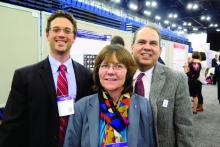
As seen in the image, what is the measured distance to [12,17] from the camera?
2215 mm

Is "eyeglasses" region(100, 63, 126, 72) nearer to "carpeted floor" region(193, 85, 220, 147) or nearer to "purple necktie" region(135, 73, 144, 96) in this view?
"purple necktie" region(135, 73, 144, 96)

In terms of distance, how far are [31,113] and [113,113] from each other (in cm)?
68

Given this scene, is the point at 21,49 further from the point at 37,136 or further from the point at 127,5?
the point at 127,5

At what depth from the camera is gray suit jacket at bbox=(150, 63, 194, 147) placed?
1.55 metres

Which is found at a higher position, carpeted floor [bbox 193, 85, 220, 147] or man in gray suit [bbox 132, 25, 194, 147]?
man in gray suit [bbox 132, 25, 194, 147]

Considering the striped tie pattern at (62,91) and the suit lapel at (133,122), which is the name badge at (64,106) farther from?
the suit lapel at (133,122)

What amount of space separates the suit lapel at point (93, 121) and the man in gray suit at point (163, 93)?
0.39m

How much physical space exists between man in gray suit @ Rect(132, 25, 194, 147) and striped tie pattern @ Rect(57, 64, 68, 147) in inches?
22.4

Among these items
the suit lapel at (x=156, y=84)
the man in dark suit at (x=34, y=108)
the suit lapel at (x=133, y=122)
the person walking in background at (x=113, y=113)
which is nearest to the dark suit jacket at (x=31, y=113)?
the man in dark suit at (x=34, y=108)

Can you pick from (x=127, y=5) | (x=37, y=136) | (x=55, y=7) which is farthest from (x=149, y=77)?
(x=127, y=5)

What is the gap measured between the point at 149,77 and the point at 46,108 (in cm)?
82

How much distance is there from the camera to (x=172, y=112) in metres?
1.57

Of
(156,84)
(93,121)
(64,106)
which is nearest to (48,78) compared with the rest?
(64,106)

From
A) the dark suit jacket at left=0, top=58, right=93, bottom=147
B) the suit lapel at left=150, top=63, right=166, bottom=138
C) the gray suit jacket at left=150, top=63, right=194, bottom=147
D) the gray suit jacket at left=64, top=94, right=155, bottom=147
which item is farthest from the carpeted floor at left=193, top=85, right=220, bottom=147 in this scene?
the dark suit jacket at left=0, top=58, right=93, bottom=147
